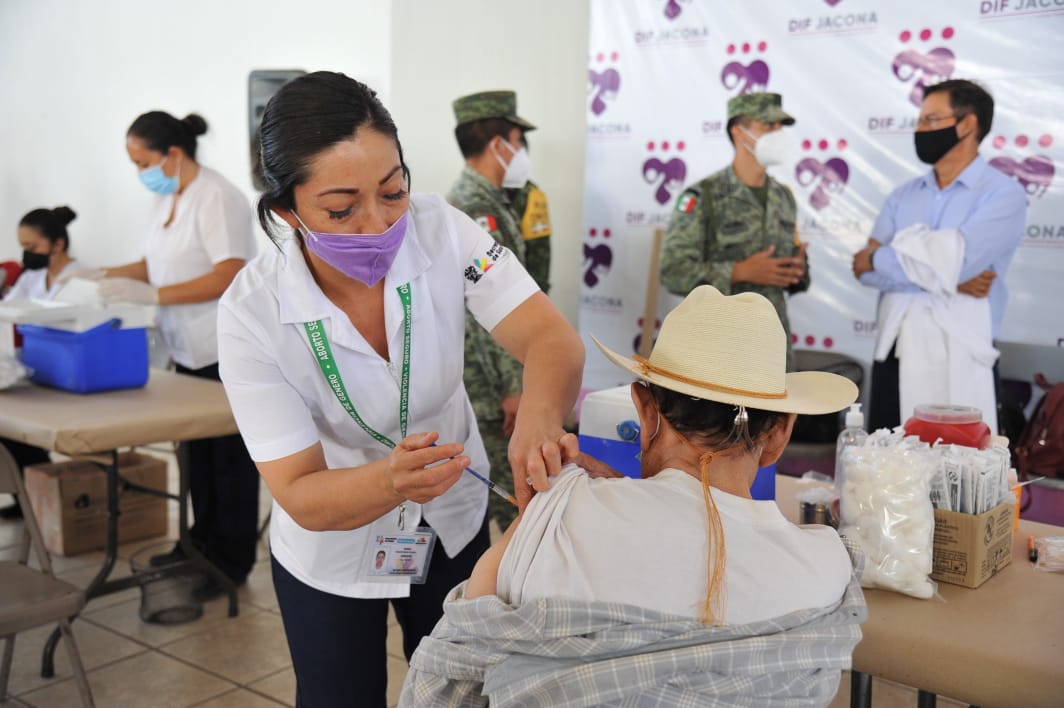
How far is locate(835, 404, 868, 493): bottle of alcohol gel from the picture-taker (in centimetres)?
160

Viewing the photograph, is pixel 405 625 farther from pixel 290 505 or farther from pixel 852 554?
pixel 852 554

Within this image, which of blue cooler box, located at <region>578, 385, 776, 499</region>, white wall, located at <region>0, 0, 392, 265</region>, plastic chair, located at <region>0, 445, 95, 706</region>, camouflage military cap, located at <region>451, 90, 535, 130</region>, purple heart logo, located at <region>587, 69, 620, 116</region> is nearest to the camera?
blue cooler box, located at <region>578, 385, 776, 499</region>

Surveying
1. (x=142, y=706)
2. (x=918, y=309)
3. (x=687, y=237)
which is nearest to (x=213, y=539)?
(x=142, y=706)

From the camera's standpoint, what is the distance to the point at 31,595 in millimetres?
2227

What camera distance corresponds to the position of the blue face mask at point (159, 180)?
3502 millimetres

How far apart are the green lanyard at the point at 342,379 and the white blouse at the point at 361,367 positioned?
10 mm

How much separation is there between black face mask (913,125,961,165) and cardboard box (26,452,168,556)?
3267 mm

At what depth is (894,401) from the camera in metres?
3.42

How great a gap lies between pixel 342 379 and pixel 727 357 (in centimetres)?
59

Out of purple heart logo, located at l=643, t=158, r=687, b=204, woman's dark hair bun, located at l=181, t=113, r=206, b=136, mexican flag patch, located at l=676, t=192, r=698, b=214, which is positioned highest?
woman's dark hair bun, located at l=181, t=113, r=206, b=136

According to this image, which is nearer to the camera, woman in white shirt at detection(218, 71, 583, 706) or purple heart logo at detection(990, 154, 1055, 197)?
woman in white shirt at detection(218, 71, 583, 706)

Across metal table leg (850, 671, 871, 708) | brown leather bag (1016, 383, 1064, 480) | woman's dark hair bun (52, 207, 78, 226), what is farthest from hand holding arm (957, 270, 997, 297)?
woman's dark hair bun (52, 207, 78, 226)

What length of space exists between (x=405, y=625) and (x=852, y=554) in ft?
2.46

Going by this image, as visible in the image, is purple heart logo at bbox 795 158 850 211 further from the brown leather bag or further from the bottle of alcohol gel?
the bottle of alcohol gel
